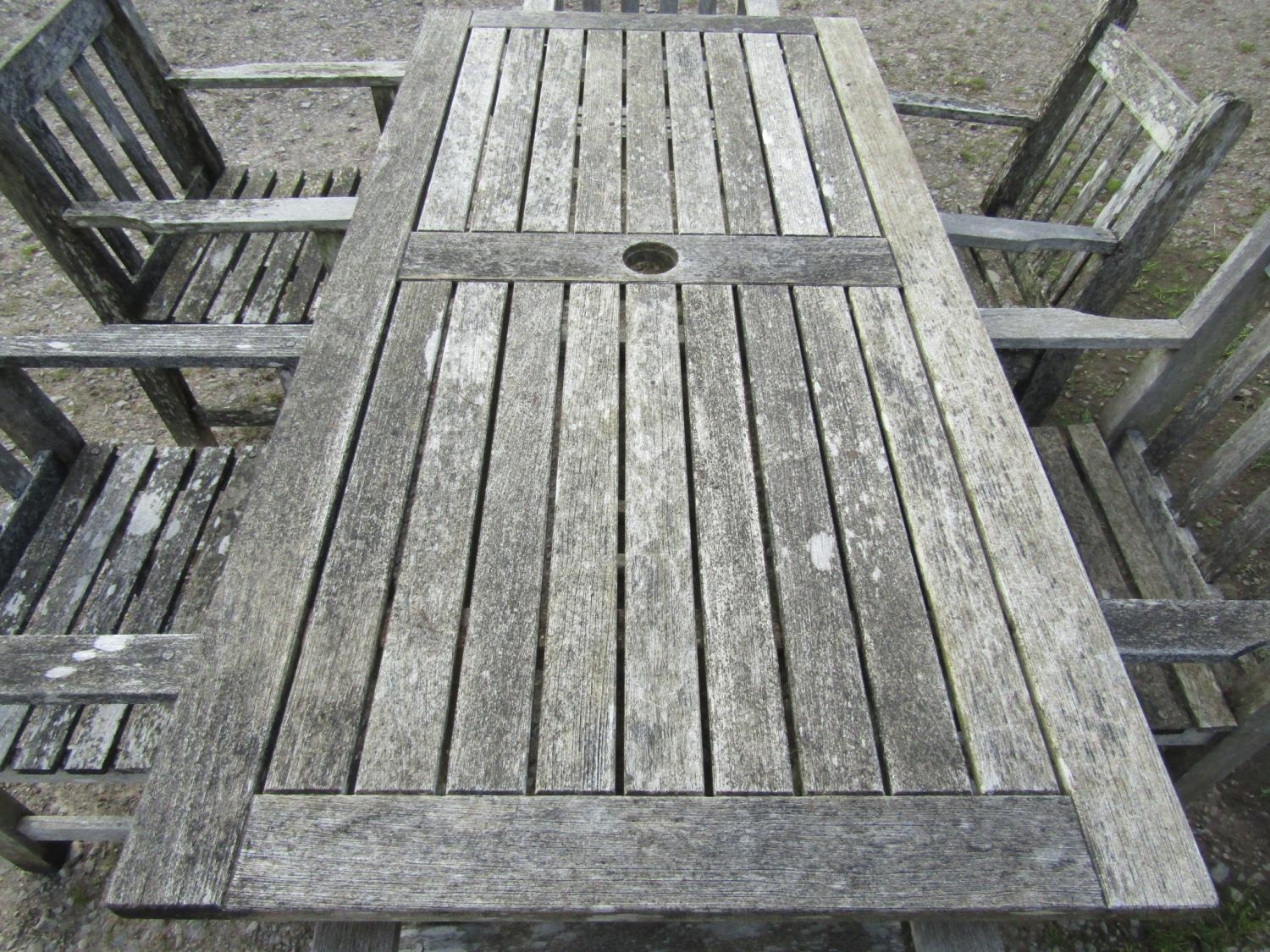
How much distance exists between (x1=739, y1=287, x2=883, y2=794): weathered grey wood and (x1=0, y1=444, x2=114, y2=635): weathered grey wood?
1.76 m

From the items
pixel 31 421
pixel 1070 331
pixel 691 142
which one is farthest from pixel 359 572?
pixel 1070 331

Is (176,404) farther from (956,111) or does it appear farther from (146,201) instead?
(956,111)

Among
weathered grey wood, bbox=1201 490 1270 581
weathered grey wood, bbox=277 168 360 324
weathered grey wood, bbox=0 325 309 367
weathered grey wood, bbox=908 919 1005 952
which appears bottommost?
weathered grey wood, bbox=277 168 360 324

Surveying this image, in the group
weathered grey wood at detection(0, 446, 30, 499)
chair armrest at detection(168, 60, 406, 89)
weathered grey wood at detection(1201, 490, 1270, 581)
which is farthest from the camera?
chair armrest at detection(168, 60, 406, 89)

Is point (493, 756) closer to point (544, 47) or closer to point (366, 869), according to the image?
point (366, 869)

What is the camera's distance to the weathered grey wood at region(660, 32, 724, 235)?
208 cm

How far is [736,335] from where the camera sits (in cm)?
177

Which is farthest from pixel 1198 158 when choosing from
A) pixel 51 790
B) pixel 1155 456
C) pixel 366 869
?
pixel 51 790

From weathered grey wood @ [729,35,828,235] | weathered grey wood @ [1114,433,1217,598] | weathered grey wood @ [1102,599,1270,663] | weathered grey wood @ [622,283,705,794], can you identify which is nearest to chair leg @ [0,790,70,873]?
weathered grey wood @ [622,283,705,794]

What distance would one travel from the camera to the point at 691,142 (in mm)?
2291

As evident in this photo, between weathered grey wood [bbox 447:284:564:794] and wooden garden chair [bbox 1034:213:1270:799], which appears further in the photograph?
wooden garden chair [bbox 1034:213:1270:799]

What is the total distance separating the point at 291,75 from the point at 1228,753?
354 cm

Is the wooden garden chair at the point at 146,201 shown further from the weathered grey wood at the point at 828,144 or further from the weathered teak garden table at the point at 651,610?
the weathered grey wood at the point at 828,144

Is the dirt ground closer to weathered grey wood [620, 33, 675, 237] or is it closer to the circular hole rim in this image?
the circular hole rim
